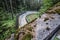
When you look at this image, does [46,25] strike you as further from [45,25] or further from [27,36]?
[27,36]

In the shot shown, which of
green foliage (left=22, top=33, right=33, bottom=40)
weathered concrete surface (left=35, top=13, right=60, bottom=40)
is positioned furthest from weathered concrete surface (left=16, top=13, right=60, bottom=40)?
green foliage (left=22, top=33, right=33, bottom=40)

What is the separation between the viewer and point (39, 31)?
9.16 metres

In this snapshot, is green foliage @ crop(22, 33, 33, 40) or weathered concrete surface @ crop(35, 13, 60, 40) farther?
weathered concrete surface @ crop(35, 13, 60, 40)

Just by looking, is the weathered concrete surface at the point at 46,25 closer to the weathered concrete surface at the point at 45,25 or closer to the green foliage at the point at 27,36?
the weathered concrete surface at the point at 45,25

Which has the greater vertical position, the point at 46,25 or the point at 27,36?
the point at 46,25

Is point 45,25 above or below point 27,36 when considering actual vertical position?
above

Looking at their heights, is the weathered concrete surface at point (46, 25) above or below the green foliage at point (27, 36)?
above

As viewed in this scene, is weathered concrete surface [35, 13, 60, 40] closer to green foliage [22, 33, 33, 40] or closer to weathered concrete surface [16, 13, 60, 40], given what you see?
weathered concrete surface [16, 13, 60, 40]

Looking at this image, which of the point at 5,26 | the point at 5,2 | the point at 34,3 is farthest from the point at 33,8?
the point at 5,26

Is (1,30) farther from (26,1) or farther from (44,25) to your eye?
(26,1)

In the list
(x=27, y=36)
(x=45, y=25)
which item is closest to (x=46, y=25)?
(x=45, y=25)

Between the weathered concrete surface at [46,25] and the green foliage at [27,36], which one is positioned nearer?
the green foliage at [27,36]

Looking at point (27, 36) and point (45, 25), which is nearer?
point (27, 36)

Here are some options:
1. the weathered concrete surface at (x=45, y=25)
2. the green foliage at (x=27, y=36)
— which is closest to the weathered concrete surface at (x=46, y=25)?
the weathered concrete surface at (x=45, y=25)
